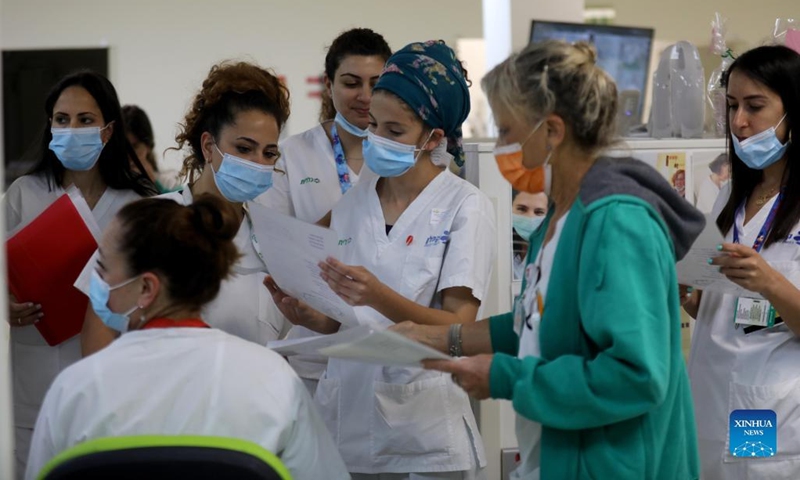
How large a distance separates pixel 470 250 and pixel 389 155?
0.29 metres

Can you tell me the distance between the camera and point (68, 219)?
2.33 m

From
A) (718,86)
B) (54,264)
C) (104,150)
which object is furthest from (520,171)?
→ (718,86)

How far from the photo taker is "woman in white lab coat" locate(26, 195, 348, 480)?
1.55m

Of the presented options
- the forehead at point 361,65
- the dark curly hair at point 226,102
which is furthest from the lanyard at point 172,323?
the forehead at point 361,65

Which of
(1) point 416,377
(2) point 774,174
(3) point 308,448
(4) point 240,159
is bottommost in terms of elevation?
(1) point 416,377

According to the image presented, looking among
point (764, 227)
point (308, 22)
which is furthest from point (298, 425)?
point (308, 22)

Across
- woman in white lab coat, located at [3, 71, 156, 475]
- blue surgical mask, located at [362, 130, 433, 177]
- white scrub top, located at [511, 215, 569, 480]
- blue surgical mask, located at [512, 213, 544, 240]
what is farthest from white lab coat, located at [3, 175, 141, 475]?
white scrub top, located at [511, 215, 569, 480]

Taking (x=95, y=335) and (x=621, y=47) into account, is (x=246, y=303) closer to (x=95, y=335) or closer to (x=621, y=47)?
(x=95, y=335)

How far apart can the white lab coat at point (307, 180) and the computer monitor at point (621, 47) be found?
231cm

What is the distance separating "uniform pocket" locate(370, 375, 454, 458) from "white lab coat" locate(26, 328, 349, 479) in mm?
518

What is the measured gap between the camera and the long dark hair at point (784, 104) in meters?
2.28

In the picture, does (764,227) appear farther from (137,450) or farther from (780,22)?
(137,450)

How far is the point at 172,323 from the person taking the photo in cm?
167

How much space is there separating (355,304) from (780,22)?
175 cm
